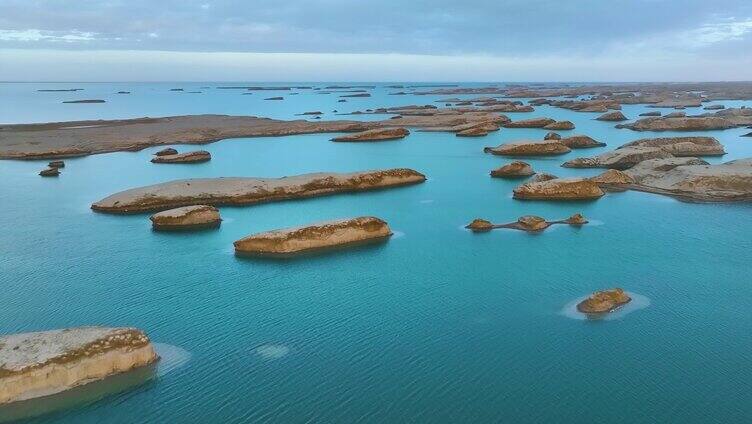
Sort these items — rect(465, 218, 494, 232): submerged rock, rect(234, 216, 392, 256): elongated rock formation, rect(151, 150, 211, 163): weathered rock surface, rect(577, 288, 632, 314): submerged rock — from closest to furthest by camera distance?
rect(577, 288, 632, 314): submerged rock
rect(234, 216, 392, 256): elongated rock formation
rect(465, 218, 494, 232): submerged rock
rect(151, 150, 211, 163): weathered rock surface

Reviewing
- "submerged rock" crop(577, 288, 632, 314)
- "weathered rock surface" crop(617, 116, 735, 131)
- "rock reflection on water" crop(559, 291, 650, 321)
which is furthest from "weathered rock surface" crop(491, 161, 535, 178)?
"weathered rock surface" crop(617, 116, 735, 131)

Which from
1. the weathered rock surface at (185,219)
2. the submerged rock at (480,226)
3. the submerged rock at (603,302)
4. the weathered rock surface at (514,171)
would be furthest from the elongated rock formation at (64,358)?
the weathered rock surface at (514,171)

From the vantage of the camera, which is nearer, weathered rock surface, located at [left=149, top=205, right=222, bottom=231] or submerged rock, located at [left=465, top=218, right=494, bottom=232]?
submerged rock, located at [left=465, top=218, right=494, bottom=232]

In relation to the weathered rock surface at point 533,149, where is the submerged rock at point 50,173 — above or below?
below

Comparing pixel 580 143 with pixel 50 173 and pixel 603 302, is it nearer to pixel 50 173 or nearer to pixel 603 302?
pixel 603 302

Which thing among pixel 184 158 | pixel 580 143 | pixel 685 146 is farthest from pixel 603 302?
pixel 580 143

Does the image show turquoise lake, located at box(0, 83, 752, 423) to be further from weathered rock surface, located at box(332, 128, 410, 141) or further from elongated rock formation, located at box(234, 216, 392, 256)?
weathered rock surface, located at box(332, 128, 410, 141)

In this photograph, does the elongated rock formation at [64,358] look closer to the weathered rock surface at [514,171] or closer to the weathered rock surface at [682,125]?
the weathered rock surface at [514,171]
